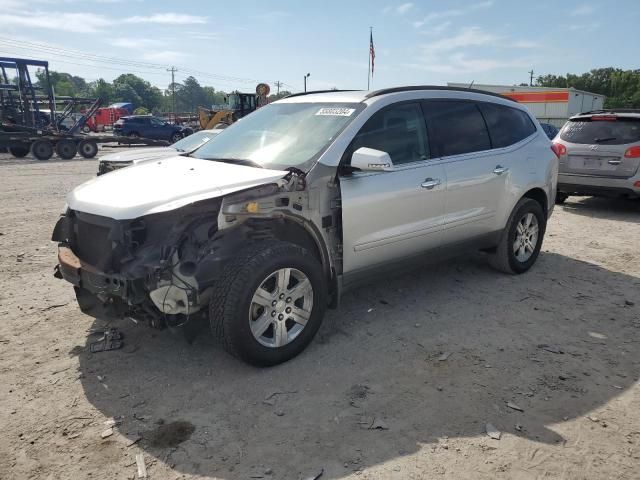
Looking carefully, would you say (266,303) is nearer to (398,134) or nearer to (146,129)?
(398,134)

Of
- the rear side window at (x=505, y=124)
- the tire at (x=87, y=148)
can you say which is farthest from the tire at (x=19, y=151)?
the rear side window at (x=505, y=124)

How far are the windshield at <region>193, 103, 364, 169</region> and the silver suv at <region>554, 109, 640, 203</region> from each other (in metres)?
6.18

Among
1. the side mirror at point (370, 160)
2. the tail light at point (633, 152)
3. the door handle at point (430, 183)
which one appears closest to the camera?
the side mirror at point (370, 160)

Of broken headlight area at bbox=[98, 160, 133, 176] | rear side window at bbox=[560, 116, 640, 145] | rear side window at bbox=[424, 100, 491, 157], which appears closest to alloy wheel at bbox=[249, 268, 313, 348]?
rear side window at bbox=[424, 100, 491, 157]

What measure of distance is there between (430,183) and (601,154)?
5.63 metres

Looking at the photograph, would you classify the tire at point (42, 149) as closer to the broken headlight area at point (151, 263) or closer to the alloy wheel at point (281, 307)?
the broken headlight area at point (151, 263)

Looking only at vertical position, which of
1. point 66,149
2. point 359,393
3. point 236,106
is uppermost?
point 236,106

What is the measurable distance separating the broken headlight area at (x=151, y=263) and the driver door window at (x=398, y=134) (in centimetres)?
129

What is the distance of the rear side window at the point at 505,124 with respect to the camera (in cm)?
495

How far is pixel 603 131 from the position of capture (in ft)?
27.6

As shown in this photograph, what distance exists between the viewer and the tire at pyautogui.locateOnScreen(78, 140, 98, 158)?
68.0 feet

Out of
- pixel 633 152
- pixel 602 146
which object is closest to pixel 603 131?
pixel 602 146

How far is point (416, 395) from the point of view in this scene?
3133 mm

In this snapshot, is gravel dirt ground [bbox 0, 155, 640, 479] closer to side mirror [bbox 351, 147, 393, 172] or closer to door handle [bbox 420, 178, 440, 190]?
door handle [bbox 420, 178, 440, 190]
